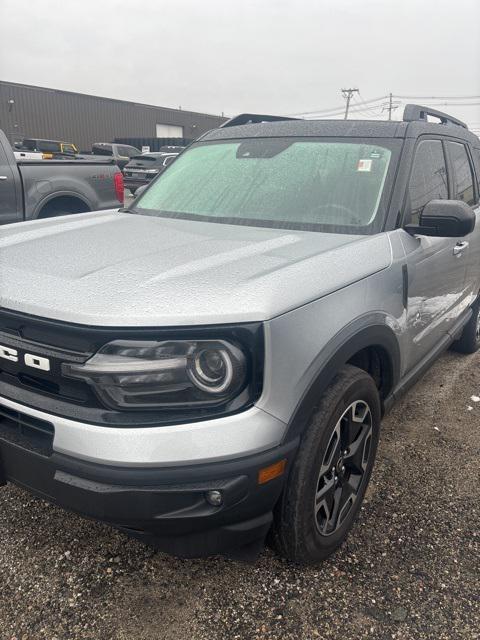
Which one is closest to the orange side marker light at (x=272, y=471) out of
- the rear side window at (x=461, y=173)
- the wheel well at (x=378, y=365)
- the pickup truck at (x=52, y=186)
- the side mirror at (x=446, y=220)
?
the wheel well at (x=378, y=365)

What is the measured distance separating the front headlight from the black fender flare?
0.88ft

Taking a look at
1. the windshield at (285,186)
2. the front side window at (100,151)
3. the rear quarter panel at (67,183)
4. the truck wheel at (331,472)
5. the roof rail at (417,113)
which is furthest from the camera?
the front side window at (100,151)

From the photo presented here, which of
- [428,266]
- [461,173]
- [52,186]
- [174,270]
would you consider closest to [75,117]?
[52,186]

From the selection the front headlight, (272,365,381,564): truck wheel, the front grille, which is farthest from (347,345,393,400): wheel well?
the front grille

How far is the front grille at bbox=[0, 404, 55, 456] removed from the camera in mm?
1732

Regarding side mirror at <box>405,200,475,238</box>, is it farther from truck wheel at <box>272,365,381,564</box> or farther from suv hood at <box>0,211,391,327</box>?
truck wheel at <box>272,365,381,564</box>

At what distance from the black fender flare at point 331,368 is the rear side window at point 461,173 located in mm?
1656

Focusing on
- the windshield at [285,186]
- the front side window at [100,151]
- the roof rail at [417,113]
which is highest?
the front side window at [100,151]

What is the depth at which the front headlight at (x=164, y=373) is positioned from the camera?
164cm

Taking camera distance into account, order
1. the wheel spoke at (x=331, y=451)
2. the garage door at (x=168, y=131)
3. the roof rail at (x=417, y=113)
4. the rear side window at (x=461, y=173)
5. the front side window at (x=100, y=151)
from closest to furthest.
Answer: the wheel spoke at (x=331, y=451) < the roof rail at (x=417, y=113) < the rear side window at (x=461, y=173) < the front side window at (x=100, y=151) < the garage door at (x=168, y=131)

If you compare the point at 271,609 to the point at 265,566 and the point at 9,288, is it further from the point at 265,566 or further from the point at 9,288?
the point at 9,288

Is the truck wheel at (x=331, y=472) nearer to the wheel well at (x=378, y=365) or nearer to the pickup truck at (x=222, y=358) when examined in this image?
the pickup truck at (x=222, y=358)

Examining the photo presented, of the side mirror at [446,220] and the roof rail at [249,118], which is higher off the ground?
the roof rail at [249,118]

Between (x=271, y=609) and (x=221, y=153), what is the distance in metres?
2.53
